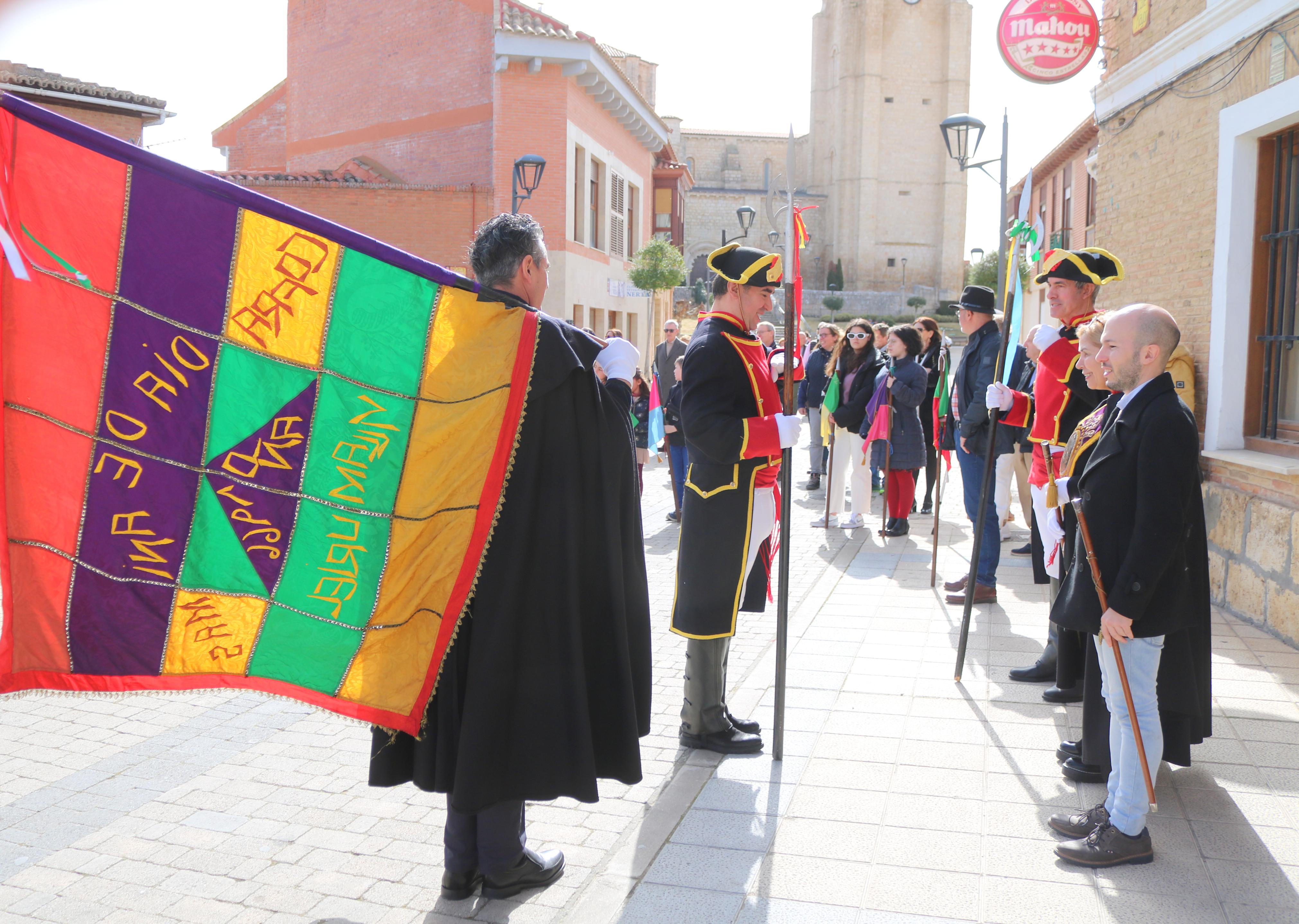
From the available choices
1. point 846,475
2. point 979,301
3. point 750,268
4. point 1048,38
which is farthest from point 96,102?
point 750,268

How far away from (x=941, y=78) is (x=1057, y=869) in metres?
70.4

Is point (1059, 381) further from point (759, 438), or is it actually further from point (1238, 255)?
point (1238, 255)

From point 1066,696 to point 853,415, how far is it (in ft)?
17.0

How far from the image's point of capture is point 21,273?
239 centimetres

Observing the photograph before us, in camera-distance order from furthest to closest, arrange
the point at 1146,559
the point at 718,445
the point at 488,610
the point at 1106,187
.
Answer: the point at 1106,187 → the point at 718,445 → the point at 1146,559 → the point at 488,610

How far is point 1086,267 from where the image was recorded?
478 cm

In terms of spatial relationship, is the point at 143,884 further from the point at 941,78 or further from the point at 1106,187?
the point at 941,78

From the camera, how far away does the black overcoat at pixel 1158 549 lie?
309 centimetres

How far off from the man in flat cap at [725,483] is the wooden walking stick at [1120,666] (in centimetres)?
110

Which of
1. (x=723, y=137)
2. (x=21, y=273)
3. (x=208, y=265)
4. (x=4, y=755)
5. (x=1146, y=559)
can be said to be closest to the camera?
(x=21, y=273)

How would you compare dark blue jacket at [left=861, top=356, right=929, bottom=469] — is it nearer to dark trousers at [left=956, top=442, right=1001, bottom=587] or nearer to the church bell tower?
dark trousers at [left=956, top=442, right=1001, bottom=587]

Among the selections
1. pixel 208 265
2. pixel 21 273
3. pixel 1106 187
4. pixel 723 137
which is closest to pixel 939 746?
pixel 208 265

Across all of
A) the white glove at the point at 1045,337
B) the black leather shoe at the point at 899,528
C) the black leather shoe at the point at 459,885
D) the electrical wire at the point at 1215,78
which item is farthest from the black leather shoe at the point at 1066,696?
the black leather shoe at the point at 899,528

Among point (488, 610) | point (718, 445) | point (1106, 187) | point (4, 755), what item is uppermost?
point (1106, 187)
